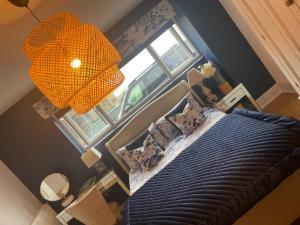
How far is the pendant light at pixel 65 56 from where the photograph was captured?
193 centimetres

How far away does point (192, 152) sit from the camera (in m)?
3.71

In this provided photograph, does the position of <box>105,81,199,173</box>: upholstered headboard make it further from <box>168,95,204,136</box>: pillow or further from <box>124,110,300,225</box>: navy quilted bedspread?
<box>124,110,300,225</box>: navy quilted bedspread

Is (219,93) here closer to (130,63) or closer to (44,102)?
(130,63)

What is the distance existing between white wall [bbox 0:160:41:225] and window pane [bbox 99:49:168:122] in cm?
164

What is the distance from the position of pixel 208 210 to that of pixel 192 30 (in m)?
3.01

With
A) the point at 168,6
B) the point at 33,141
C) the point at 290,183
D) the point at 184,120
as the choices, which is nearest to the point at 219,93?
the point at 184,120

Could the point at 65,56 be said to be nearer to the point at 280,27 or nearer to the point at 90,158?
the point at 280,27

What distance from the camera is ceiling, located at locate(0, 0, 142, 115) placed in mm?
2668

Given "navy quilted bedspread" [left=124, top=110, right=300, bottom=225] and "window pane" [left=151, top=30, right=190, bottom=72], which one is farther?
"window pane" [left=151, top=30, right=190, bottom=72]

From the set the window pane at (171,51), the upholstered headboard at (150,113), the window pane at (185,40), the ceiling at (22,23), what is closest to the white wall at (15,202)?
the ceiling at (22,23)

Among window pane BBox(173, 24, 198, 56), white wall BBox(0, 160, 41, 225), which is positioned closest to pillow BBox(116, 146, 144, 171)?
white wall BBox(0, 160, 41, 225)

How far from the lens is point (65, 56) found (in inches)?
76.2

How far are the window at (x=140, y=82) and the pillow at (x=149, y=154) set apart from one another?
852 millimetres

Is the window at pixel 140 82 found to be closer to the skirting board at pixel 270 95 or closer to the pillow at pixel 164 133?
the pillow at pixel 164 133
